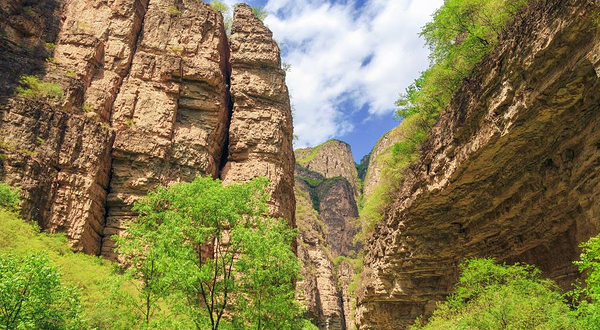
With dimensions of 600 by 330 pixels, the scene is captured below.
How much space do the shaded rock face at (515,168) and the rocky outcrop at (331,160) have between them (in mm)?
87888

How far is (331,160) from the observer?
114500mm

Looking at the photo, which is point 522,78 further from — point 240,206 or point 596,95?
point 240,206

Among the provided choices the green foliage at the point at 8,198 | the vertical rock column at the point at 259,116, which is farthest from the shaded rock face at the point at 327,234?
the green foliage at the point at 8,198

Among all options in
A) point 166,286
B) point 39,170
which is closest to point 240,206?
point 166,286

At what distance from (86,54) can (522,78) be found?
27.4 metres

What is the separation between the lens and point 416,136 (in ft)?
85.2

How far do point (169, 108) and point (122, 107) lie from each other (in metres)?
3.21

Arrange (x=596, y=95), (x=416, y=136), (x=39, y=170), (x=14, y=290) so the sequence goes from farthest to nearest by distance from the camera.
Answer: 1. (x=416, y=136)
2. (x=39, y=170)
3. (x=596, y=95)
4. (x=14, y=290)

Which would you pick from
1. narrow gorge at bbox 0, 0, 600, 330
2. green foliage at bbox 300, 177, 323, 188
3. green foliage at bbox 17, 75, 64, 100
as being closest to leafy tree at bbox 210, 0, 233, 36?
narrow gorge at bbox 0, 0, 600, 330

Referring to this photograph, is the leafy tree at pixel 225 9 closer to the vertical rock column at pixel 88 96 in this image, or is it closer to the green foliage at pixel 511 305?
the vertical rock column at pixel 88 96

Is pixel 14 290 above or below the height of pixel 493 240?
below

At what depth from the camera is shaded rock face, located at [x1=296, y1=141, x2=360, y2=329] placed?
192ft

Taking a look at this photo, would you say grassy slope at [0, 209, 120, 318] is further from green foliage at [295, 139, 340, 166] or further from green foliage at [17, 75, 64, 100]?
green foliage at [295, 139, 340, 166]

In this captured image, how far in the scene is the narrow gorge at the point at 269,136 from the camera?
1278 centimetres
